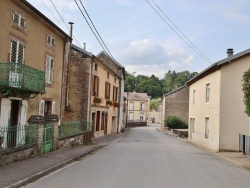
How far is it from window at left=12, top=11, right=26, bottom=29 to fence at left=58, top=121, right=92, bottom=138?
5.33 metres

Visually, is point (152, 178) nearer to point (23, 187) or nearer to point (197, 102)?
point (23, 187)

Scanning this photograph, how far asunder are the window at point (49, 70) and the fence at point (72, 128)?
2736 mm

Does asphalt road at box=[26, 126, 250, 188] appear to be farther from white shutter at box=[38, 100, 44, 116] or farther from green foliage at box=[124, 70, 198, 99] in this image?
green foliage at box=[124, 70, 198, 99]

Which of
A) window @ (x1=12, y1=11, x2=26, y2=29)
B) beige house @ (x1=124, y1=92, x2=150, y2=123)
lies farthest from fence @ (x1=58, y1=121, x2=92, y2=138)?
beige house @ (x1=124, y1=92, x2=150, y2=123)

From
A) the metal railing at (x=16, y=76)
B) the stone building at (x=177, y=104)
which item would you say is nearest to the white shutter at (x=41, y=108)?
the metal railing at (x=16, y=76)

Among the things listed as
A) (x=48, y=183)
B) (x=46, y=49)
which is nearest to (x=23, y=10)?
(x=46, y=49)

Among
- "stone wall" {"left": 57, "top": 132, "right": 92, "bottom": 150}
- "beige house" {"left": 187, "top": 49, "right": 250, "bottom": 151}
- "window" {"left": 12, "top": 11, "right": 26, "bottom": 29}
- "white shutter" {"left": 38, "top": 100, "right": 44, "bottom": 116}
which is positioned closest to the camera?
"window" {"left": 12, "top": 11, "right": 26, "bottom": 29}

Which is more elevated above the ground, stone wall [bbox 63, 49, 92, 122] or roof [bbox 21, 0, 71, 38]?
roof [bbox 21, 0, 71, 38]

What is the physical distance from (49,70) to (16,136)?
8101mm

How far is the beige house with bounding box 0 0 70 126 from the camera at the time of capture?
47.6 feet

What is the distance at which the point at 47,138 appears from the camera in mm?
16062

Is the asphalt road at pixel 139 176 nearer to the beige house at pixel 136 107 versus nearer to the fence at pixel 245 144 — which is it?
the fence at pixel 245 144

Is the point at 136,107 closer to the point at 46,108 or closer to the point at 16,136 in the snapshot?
the point at 46,108

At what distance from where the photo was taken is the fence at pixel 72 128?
18836 mm
